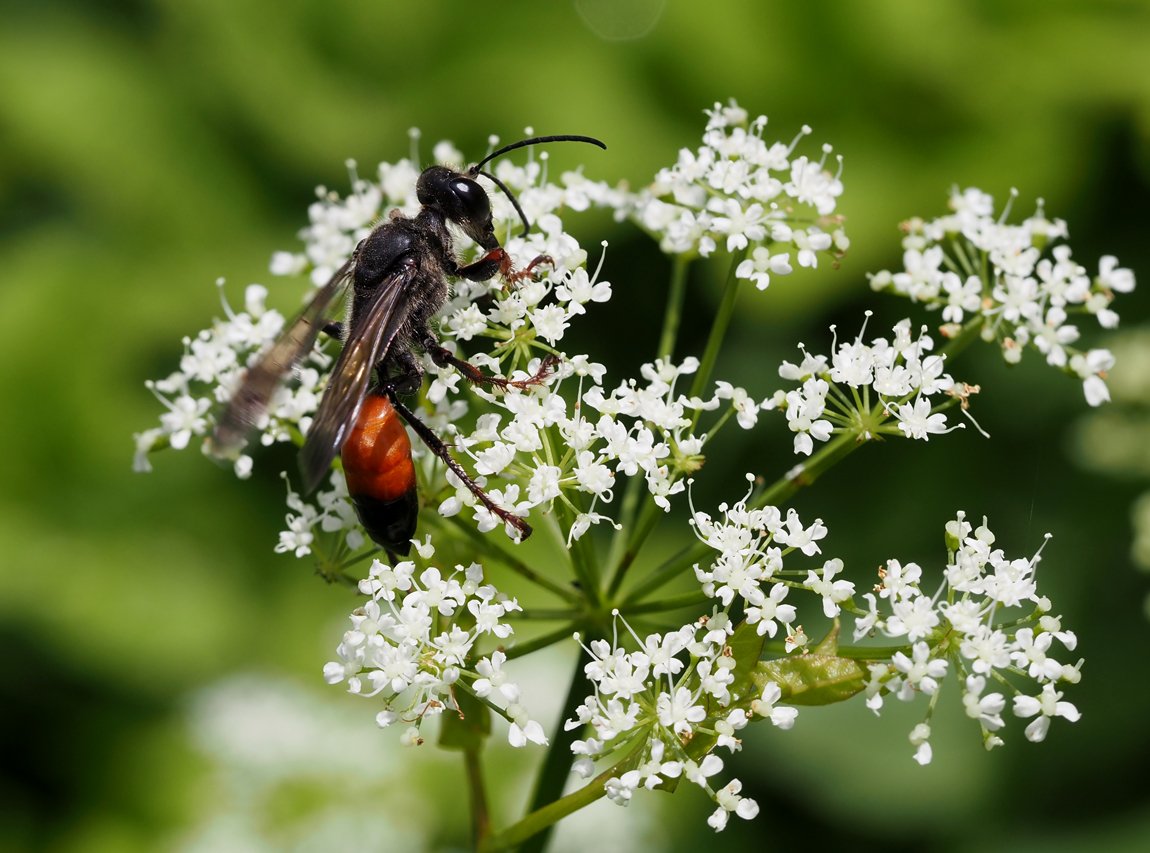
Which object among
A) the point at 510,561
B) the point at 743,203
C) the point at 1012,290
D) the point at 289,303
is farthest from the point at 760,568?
the point at 289,303

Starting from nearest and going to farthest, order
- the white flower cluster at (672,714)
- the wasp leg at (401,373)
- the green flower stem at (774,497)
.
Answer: the white flower cluster at (672,714) → the green flower stem at (774,497) → the wasp leg at (401,373)

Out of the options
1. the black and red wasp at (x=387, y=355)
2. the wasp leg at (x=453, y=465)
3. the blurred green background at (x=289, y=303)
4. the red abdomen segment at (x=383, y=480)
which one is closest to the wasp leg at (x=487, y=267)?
the black and red wasp at (x=387, y=355)

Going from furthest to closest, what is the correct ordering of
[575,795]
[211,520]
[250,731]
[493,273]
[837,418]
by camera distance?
[211,520]
[250,731]
[493,273]
[837,418]
[575,795]

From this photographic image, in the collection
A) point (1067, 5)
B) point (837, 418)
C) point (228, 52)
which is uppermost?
point (1067, 5)

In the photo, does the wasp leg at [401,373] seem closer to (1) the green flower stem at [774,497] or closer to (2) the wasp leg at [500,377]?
(2) the wasp leg at [500,377]

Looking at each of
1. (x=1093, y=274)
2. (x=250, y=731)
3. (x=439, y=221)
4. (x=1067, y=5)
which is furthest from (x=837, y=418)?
(x=1067, y=5)

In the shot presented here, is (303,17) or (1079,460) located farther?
(303,17)

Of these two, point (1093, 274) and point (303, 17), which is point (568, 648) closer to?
point (1093, 274)
